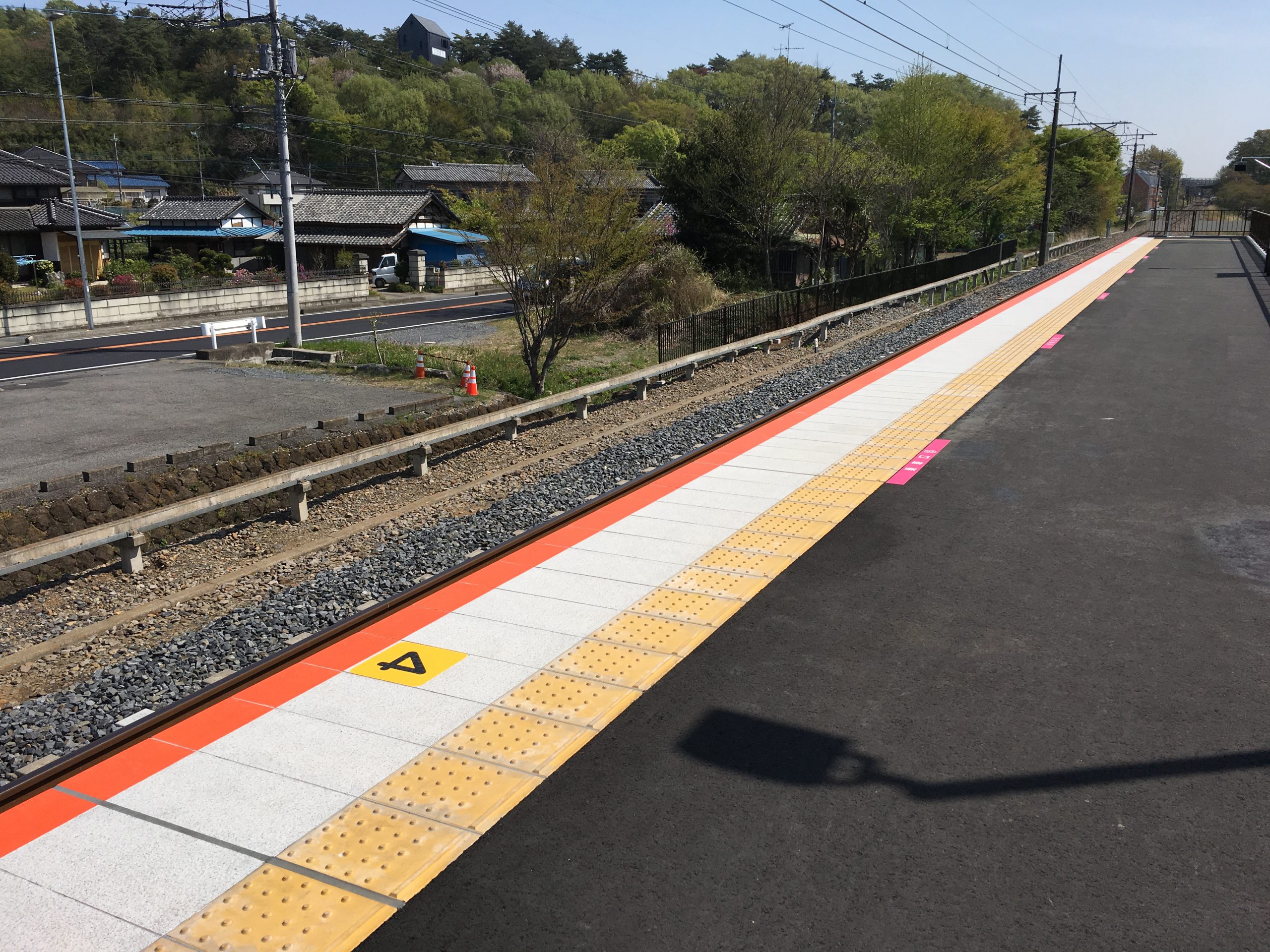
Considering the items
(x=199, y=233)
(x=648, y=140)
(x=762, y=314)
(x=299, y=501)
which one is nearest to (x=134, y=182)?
(x=199, y=233)

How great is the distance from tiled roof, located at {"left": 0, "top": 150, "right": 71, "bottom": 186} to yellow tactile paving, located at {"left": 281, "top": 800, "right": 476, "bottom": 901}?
179ft

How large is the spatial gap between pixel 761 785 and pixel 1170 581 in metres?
5.72

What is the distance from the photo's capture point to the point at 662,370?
20625 millimetres

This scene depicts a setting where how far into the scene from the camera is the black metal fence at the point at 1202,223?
88125 mm

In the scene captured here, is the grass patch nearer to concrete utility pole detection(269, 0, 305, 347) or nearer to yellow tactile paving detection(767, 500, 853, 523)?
concrete utility pole detection(269, 0, 305, 347)

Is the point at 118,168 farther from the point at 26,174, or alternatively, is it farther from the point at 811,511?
the point at 811,511

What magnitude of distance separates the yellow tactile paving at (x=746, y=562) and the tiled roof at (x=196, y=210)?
2239 inches

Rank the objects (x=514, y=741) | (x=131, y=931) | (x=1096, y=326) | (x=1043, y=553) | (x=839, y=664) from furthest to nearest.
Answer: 1. (x=1096, y=326)
2. (x=1043, y=553)
3. (x=839, y=664)
4. (x=514, y=741)
5. (x=131, y=931)

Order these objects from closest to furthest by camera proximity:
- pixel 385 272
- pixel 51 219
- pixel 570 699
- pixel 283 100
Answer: pixel 570 699
pixel 283 100
pixel 51 219
pixel 385 272

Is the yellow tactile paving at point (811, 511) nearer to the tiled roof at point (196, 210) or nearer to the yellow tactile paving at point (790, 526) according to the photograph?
the yellow tactile paving at point (790, 526)

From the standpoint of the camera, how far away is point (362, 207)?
2291 inches

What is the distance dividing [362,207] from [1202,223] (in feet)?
308

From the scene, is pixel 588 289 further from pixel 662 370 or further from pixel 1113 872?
pixel 1113 872

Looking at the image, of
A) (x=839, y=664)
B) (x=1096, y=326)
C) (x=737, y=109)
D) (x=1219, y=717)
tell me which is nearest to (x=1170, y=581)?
(x=1219, y=717)
